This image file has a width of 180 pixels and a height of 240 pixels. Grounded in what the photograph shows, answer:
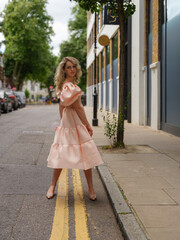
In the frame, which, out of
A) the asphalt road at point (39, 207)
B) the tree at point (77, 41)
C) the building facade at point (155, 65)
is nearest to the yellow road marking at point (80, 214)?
the asphalt road at point (39, 207)

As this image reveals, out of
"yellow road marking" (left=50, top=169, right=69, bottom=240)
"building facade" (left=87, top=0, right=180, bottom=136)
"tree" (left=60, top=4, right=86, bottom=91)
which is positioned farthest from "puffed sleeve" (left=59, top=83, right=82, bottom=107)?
"tree" (left=60, top=4, right=86, bottom=91)

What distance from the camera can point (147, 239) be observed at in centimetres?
298

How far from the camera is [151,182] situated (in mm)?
4930

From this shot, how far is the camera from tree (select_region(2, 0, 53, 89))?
46.9 m

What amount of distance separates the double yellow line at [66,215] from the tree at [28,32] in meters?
44.5

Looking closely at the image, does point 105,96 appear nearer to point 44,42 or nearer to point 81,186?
point 81,186

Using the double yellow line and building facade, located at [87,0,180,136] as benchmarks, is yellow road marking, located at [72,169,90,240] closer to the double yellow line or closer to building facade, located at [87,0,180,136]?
the double yellow line

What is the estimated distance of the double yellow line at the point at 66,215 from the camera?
3.29m

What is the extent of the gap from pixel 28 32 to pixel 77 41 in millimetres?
9233

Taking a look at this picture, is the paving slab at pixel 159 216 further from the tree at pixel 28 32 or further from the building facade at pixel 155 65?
the tree at pixel 28 32

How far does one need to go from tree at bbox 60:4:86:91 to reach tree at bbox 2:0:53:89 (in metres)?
3.09

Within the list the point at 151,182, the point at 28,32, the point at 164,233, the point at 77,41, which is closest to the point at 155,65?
the point at 151,182

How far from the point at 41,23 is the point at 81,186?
47656 mm

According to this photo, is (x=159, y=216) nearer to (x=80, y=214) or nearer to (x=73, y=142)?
(x=80, y=214)
